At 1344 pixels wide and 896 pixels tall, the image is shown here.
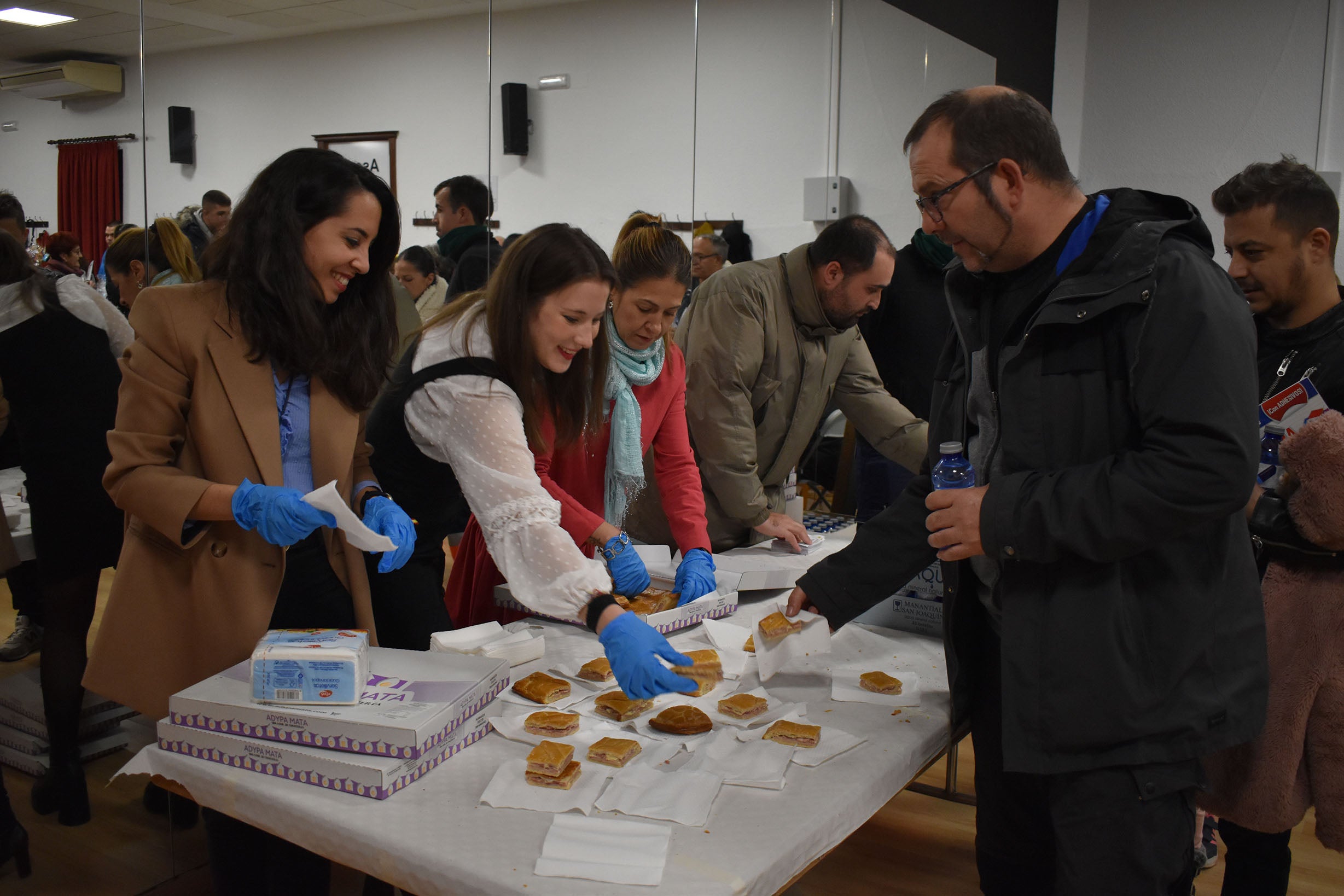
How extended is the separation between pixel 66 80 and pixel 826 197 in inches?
178

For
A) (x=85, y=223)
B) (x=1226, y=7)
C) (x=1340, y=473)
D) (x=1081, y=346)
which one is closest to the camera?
(x=1081, y=346)

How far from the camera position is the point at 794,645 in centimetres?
168

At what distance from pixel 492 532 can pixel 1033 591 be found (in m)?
0.83

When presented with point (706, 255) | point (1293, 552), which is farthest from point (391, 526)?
point (706, 255)

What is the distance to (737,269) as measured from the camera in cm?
270

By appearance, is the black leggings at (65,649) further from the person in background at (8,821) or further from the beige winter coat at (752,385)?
the beige winter coat at (752,385)

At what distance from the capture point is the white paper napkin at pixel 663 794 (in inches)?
49.2

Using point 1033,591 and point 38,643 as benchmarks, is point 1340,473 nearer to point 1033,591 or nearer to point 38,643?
point 1033,591

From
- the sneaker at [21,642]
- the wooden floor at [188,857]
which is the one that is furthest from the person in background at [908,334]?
the sneaker at [21,642]

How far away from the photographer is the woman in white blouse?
5.15 ft

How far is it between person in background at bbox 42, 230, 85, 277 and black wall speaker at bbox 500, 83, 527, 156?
1963mm

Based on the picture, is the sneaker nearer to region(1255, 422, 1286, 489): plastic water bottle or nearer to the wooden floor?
the wooden floor

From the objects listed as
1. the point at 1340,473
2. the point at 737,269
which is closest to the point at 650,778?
the point at 1340,473

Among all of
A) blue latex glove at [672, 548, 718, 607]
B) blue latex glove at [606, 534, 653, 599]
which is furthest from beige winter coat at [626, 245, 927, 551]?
blue latex glove at [606, 534, 653, 599]
